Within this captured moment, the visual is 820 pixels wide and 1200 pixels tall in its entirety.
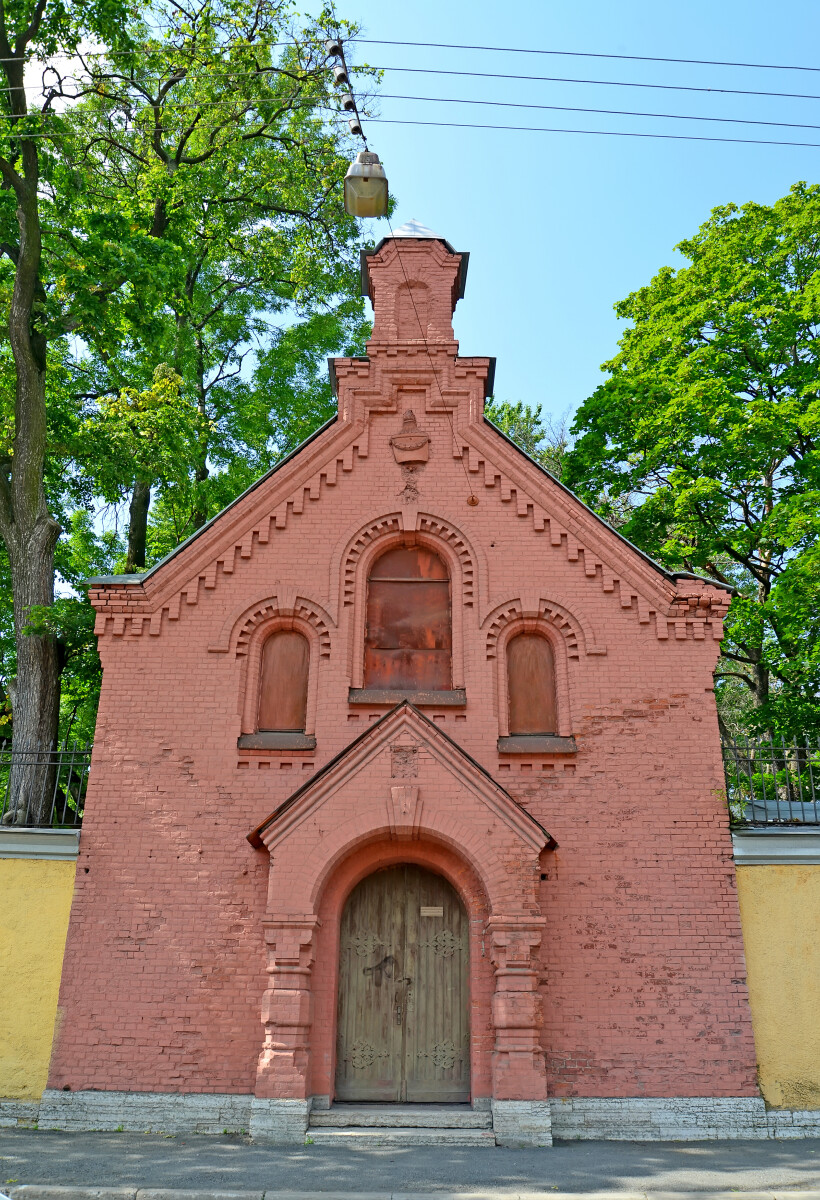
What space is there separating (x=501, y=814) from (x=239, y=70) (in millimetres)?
13939

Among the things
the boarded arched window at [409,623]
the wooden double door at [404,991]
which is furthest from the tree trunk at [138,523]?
the wooden double door at [404,991]

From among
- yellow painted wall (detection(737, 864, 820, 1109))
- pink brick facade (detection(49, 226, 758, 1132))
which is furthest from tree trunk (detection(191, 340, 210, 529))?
yellow painted wall (detection(737, 864, 820, 1109))

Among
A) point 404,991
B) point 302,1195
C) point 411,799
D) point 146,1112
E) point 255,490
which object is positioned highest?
point 255,490

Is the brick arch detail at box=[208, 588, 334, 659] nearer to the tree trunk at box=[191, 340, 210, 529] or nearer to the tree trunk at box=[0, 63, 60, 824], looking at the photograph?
the tree trunk at box=[0, 63, 60, 824]

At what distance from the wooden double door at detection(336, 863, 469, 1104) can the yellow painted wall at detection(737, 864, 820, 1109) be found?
3.10m

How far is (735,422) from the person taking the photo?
1683 cm

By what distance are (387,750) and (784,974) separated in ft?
16.0

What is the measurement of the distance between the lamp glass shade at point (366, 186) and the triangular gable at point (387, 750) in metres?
5.06

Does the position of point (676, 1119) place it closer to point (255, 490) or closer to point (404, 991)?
point (404, 991)

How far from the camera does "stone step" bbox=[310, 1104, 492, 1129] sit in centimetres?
886

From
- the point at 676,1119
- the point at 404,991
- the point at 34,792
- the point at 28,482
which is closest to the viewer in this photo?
the point at 676,1119

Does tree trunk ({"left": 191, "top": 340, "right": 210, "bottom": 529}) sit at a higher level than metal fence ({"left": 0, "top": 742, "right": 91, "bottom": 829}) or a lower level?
higher

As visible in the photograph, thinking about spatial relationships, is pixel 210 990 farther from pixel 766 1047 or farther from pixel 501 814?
pixel 766 1047

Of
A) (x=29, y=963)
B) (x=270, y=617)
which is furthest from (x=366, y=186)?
(x=29, y=963)
